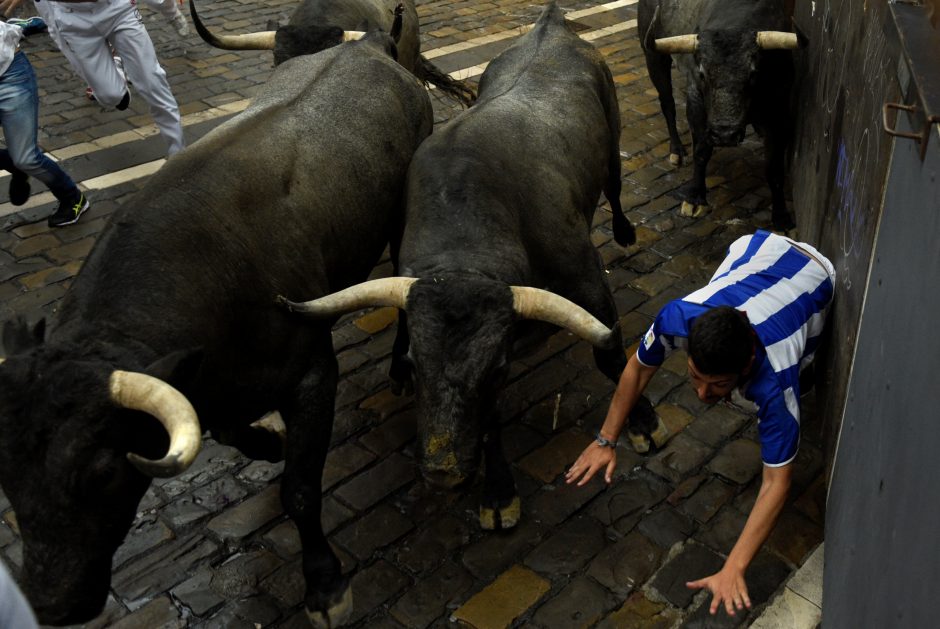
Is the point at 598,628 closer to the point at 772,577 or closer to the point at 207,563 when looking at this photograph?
the point at 772,577

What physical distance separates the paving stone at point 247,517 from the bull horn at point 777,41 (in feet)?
17.6

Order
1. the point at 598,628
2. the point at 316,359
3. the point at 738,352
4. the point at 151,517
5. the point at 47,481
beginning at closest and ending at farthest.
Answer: the point at 47,481, the point at 738,352, the point at 598,628, the point at 316,359, the point at 151,517

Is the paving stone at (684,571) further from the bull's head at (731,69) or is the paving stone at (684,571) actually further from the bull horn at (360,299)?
the bull's head at (731,69)

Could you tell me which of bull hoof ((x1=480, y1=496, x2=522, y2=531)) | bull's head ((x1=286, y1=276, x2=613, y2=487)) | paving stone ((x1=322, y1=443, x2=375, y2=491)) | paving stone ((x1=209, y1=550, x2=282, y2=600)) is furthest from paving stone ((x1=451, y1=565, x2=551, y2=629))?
paving stone ((x1=322, y1=443, x2=375, y2=491))

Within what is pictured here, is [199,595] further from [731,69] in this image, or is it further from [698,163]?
[731,69]

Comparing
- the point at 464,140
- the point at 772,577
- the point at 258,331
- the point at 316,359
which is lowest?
the point at 772,577

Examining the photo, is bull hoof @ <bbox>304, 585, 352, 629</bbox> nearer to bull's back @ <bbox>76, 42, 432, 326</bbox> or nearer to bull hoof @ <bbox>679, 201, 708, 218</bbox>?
bull's back @ <bbox>76, 42, 432, 326</bbox>

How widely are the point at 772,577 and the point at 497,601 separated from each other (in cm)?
148

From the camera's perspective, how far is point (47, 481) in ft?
12.6

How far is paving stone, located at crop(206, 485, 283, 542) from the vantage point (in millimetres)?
5492

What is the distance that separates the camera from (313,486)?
16.5 feet

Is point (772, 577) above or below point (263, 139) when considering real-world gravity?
below

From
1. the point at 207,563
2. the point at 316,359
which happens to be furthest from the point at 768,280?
the point at 207,563

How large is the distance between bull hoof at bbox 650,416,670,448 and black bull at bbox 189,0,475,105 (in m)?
3.75
